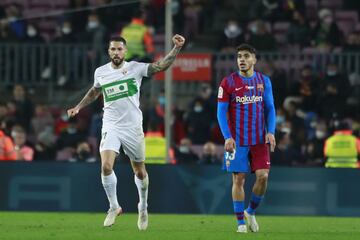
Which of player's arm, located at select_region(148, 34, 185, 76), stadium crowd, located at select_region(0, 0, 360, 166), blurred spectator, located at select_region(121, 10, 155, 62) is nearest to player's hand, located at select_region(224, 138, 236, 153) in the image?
player's arm, located at select_region(148, 34, 185, 76)

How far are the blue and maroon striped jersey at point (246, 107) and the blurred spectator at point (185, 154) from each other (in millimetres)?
9299

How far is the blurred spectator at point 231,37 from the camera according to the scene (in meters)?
30.0

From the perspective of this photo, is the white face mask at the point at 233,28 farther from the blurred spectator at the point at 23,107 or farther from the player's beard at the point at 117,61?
the player's beard at the point at 117,61

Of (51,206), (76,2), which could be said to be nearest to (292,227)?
(51,206)

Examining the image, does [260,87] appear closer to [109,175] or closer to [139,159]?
[139,159]

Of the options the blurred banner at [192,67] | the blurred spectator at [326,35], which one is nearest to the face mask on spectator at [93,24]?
the blurred banner at [192,67]

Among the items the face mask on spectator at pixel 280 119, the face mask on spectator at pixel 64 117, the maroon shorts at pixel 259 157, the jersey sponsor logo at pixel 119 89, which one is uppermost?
→ the jersey sponsor logo at pixel 119 89

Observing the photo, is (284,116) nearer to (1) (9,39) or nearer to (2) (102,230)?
(1) (9,39)

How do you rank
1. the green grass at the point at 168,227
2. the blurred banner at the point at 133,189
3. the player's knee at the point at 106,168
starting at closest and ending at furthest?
the green grass at the point at 168,227 < the player's knee at the point at 106,168 < the blurred banner at the point at 133,189

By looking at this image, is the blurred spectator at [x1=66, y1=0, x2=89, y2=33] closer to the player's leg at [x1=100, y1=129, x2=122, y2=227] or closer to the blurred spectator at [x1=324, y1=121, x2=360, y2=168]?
the blurred spectator at [x1=324, y1=121, x2=360, y2=168]

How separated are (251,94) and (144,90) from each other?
13492mm

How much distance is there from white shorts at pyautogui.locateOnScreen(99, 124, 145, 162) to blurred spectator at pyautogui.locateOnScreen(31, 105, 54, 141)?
38.1ft

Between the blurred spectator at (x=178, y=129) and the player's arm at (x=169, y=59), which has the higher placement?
the player's arm at (x=169, y=59)

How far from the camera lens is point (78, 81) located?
30578 millimetres
